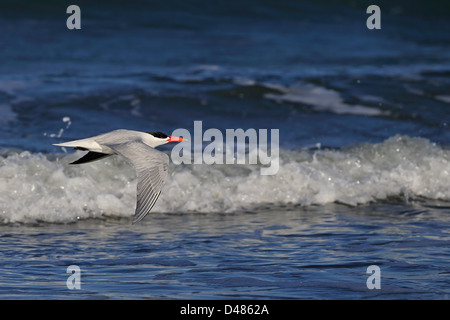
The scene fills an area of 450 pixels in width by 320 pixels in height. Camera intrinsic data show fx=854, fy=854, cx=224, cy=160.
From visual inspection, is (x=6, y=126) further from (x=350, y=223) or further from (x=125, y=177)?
(x=350, y=223)

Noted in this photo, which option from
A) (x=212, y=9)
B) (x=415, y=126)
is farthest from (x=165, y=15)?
(x=415, y=126)

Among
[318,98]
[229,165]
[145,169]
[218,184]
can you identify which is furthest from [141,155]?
[318,98]

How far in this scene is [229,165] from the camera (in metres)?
9.06

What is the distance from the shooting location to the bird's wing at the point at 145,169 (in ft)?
18.3

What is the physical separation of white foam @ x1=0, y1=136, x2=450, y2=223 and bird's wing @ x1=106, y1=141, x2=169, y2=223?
167 centimetres

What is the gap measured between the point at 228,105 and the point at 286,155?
2725 millimetres

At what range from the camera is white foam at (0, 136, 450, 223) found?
25.8 feet

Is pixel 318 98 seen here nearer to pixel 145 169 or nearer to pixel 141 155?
pixel 141 155

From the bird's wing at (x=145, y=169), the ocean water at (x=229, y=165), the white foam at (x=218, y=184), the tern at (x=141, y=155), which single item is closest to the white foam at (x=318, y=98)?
the ocean water at (x=229, y=165)

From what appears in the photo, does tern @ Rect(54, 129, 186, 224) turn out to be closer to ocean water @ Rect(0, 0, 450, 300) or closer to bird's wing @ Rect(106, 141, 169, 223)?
bird's wing @ Rect(106, 141, 169, 223)

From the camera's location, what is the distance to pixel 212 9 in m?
17.5

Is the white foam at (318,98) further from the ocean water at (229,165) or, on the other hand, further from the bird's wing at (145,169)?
the bird's wing at (145,169)

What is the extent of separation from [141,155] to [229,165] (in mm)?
3058

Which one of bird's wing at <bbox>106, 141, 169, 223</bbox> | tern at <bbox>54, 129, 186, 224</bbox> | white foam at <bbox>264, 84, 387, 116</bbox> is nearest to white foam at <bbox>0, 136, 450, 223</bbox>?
tern at <bbox>54, 129, 186, 224</bbox>
